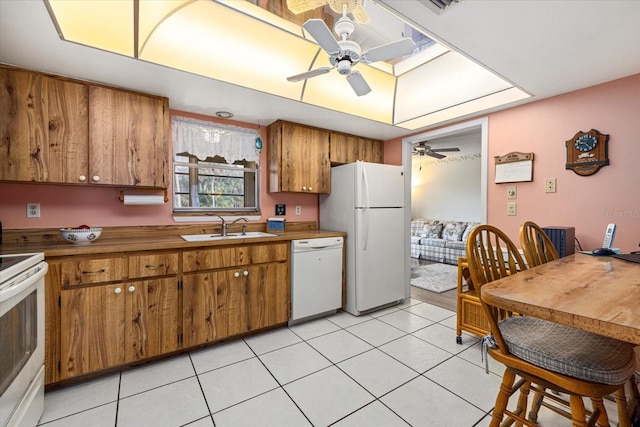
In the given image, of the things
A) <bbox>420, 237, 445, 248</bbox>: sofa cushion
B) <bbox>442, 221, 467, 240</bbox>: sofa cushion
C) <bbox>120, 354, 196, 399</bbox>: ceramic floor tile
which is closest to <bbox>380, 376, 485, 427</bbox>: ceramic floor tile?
<bbox>120, 354, 196, 399</bbox>: ceramic floor tile

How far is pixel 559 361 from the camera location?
3.27ft

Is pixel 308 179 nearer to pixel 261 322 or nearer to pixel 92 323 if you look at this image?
pixel 261 322

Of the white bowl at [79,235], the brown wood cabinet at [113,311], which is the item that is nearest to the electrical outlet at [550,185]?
the brown wood cabinet at [113,311]

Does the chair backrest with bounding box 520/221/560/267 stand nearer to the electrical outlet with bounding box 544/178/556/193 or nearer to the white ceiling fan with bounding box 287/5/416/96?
the electrical outlet with bounding box 544/178/556/193

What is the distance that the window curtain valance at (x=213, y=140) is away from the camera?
274 cm

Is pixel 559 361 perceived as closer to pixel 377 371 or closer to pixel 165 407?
pixel 377 371

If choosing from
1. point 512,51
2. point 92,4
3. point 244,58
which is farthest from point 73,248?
point 512,51

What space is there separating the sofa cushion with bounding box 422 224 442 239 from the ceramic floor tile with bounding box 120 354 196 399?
539 centimetres

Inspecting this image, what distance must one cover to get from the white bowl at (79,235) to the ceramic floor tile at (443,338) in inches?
109

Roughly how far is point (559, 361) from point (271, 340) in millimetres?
2066

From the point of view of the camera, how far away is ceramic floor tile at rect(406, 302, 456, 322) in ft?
9.71

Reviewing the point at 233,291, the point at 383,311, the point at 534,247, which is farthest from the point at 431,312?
the point at 233,291

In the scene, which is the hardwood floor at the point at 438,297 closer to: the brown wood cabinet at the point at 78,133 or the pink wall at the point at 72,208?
the pink wall at the point at 72,208

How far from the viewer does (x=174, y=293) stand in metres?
2.16
